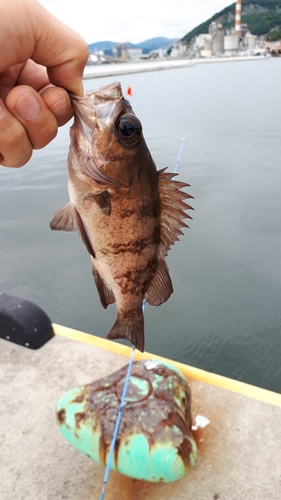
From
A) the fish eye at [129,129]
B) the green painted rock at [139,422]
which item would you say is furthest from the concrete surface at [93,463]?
the fish eye at [129,129]

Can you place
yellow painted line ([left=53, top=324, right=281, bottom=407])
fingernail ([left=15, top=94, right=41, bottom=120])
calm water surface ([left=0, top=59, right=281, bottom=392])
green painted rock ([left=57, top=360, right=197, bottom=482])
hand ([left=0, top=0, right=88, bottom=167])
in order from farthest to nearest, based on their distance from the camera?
calm water surface ([left=0, top=59, right=281, bottom=392])
yellow painted line ([left=53, top=324, right=281, bottom=407])
green painted rock ([left=57, top=360, right=197, bottom=482])
fingernail ([left=15, top=94, right=41, bottom=120])
hand ([left=0, top=0, right=88, bottom=167])

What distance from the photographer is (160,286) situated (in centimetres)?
178

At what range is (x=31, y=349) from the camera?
4.09 metres

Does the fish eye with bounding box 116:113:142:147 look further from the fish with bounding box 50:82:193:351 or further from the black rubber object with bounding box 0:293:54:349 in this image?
the black rubber object with bounding box 0:293:54:349

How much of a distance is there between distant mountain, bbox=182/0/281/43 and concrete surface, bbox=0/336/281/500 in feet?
474

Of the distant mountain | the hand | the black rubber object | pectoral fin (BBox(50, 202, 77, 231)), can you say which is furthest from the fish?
the distant mountain

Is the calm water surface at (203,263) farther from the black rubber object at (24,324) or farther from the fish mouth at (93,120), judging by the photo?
the fish mouth at (93,120)

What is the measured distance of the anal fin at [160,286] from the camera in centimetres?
177

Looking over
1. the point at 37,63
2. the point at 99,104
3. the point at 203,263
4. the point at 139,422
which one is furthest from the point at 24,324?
the point at 203,263

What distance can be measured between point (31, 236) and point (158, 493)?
646 cm

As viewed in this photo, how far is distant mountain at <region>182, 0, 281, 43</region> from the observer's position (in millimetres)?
122375

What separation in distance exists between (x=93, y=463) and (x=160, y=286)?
2.02 metres

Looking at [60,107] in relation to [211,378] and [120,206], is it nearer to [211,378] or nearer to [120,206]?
[120,206]

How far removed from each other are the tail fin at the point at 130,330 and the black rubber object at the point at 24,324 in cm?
249
